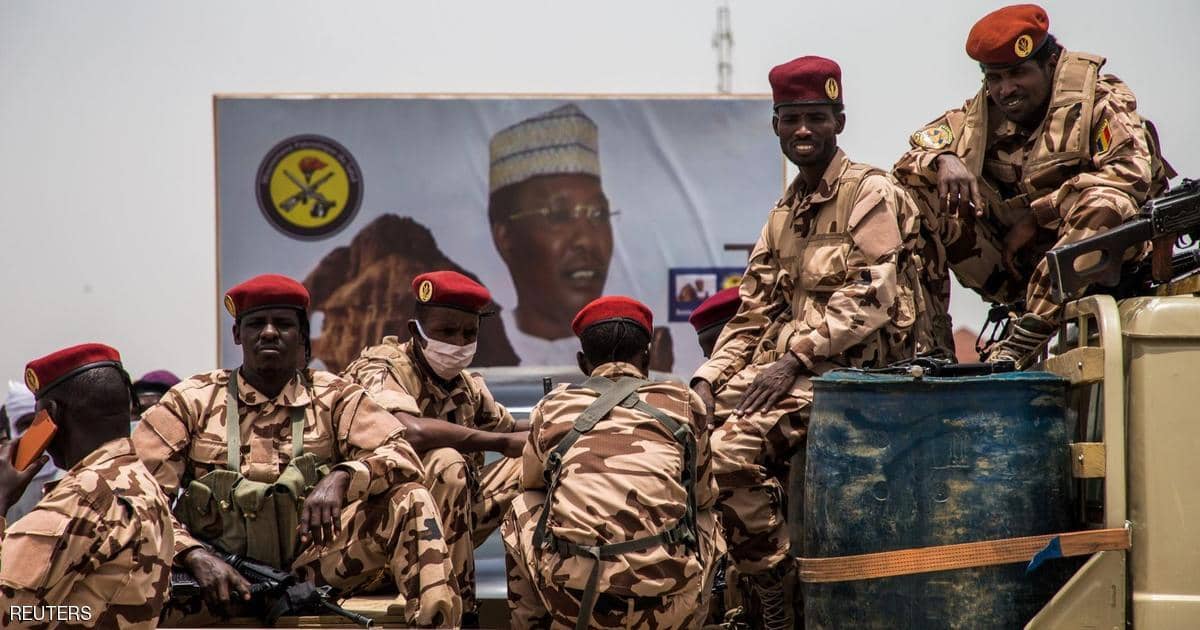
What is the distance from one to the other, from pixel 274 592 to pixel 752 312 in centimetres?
219

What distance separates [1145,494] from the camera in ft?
11.2

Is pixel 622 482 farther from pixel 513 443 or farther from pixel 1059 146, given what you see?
pixel 1059 146

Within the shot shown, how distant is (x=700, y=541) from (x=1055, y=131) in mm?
1929

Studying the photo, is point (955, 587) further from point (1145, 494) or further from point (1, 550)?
point (1, 550)

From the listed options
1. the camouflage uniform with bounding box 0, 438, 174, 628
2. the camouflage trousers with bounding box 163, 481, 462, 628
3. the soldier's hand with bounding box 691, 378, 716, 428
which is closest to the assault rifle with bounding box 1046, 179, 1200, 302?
the soldier's hand with bounding box 691, 378, 716, 428

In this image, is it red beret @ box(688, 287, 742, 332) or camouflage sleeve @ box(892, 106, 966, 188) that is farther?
red beret @ box(688, 287, 742, 332)

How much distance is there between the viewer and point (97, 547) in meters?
3.86

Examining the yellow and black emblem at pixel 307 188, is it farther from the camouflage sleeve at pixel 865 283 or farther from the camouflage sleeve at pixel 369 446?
the camouflage sleeve at pixel 865 283

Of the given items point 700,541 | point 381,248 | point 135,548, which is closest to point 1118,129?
point 700,541

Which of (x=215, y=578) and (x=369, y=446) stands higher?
(x=369, y=446)

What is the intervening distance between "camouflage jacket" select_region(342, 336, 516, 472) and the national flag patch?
2769 mm

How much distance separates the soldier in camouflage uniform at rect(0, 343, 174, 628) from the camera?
12.4 feet

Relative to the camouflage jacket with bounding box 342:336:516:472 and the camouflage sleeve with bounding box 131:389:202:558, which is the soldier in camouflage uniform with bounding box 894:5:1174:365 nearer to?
the camouflage jacket with bounding box 342:336:516:472

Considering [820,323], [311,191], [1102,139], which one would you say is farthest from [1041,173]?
[311,191]
